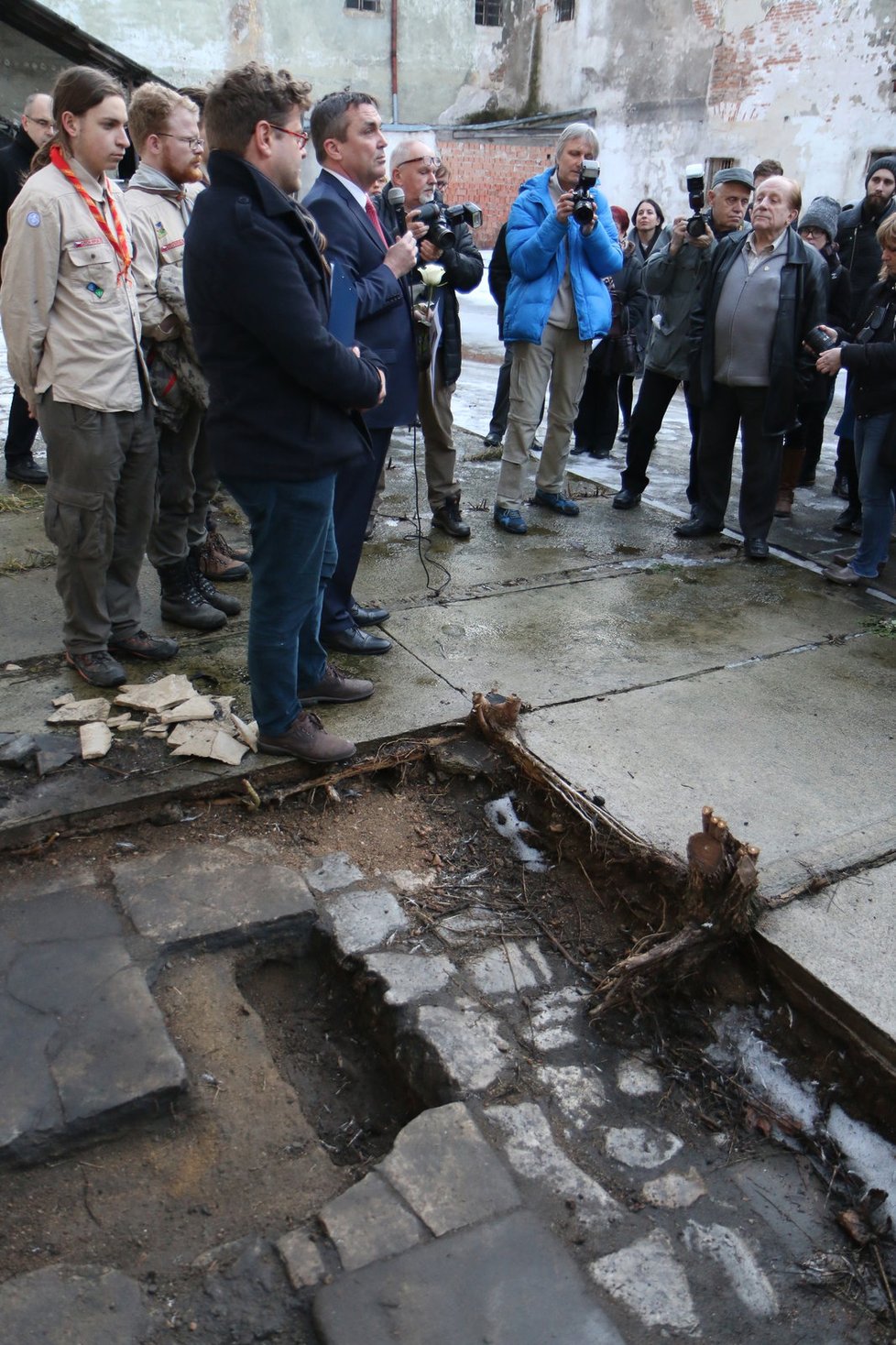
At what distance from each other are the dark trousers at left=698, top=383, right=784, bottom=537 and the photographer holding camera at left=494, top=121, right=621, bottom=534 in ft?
2.53

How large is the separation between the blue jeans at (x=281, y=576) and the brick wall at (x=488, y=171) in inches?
826

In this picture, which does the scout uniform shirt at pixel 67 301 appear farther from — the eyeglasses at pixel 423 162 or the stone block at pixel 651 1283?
the stone block at pixel 651 1283

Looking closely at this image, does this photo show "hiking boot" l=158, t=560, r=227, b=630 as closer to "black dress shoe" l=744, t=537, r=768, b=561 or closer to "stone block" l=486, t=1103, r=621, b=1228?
"stone block" l=486, t=1103, r=621, b=1228

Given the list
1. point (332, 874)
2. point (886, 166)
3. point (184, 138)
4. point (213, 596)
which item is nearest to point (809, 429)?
point (886, 166)

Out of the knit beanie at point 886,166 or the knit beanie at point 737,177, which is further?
the knit beanie at point 886,166

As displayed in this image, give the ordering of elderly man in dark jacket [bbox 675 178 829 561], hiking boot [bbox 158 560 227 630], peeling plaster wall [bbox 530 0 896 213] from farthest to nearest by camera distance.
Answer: peeling plaster wall [bbox 530 0 896 213] → elderly man in dark jacket [bbox 675 178 829 561] → hiking boot [bbox 158 560 227 630]

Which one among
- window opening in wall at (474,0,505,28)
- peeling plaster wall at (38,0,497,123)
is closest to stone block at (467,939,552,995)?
peeling plaster wall at (38,0,497,123)

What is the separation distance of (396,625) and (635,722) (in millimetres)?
1214

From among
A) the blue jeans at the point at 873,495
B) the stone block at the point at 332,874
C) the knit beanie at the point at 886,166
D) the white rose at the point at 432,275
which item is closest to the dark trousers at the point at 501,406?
the white rose at the point at 432,275

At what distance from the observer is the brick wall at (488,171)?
21.9 meters

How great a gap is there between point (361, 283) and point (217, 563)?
1.60 metres

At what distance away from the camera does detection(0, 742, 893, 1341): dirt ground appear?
1945 millimetres

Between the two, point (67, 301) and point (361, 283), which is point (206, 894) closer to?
point (67, 301)

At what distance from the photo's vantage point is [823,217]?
6.08 metres
